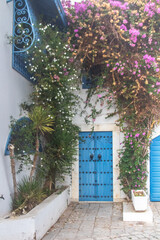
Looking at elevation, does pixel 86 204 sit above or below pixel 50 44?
below

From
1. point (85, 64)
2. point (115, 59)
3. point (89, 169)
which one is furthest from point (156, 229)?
point (85, 64)

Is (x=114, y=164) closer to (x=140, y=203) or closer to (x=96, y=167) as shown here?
(x=96, y=167)

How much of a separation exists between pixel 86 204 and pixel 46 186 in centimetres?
157

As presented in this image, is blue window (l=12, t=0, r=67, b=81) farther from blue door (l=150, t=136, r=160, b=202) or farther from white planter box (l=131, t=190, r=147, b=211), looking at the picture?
blue door (l=150, t=136, r=160, b=202)

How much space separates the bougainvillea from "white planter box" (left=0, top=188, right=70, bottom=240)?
3030mm

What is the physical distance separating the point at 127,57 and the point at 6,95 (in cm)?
365

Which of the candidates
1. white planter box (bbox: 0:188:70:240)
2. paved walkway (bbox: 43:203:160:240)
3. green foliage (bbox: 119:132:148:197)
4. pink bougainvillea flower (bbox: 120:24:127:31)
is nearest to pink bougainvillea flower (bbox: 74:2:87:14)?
pink bougainvillea flower (bbox: 120:24:127:31)

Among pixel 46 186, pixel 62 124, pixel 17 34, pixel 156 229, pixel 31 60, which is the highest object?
pixel 17 34

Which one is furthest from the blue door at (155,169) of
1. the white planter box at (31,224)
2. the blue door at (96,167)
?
the white planter box at (31,224)

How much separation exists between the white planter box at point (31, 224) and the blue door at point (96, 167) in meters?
2.65

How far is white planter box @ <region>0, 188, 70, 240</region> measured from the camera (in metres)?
4.81

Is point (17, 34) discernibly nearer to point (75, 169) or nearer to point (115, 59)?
point (115, 59)

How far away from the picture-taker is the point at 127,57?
7.86 meters

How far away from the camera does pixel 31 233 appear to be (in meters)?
4.92
